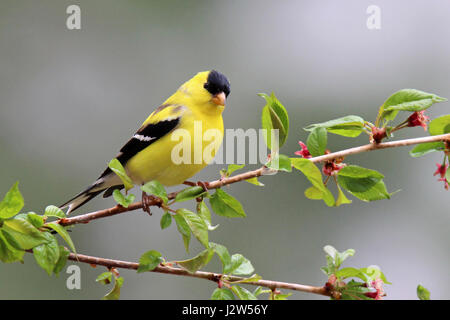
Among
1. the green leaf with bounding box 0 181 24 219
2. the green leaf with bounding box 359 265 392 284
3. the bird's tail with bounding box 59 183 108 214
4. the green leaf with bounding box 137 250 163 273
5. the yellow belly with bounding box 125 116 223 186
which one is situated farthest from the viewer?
the bird's tail with bounding box 59 183 108 214

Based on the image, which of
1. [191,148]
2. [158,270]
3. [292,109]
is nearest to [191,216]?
[158,270]

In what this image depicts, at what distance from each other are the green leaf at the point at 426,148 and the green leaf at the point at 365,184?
0.58 feet

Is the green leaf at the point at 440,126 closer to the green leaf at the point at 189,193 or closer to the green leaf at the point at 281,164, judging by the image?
the green leaf at the point at 281,164

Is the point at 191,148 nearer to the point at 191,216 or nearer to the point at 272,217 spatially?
the point at 191,216

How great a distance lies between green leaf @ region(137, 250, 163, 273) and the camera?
144cm

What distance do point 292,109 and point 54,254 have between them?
5.09 metres

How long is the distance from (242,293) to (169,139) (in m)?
1.06

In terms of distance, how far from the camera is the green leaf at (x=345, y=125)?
148cm

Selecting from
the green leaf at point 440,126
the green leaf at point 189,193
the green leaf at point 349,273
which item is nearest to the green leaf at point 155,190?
the green leaf at point 189,193

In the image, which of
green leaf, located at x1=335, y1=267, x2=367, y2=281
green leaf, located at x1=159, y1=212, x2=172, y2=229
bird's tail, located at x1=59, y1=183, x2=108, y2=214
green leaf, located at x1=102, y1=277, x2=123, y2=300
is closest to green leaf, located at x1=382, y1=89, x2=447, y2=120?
green leaf, located at x1=335, y1=267, x2=367, y2=281

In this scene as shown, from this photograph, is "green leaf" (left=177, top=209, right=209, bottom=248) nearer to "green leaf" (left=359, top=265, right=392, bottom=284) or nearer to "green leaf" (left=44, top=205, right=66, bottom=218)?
"green leaf" (left=44, top=205, right=66, bottom=218)

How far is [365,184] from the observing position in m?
1.50

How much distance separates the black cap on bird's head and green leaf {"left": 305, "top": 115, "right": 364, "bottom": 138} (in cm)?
102

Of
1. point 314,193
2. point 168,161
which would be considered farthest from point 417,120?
point 168,161
